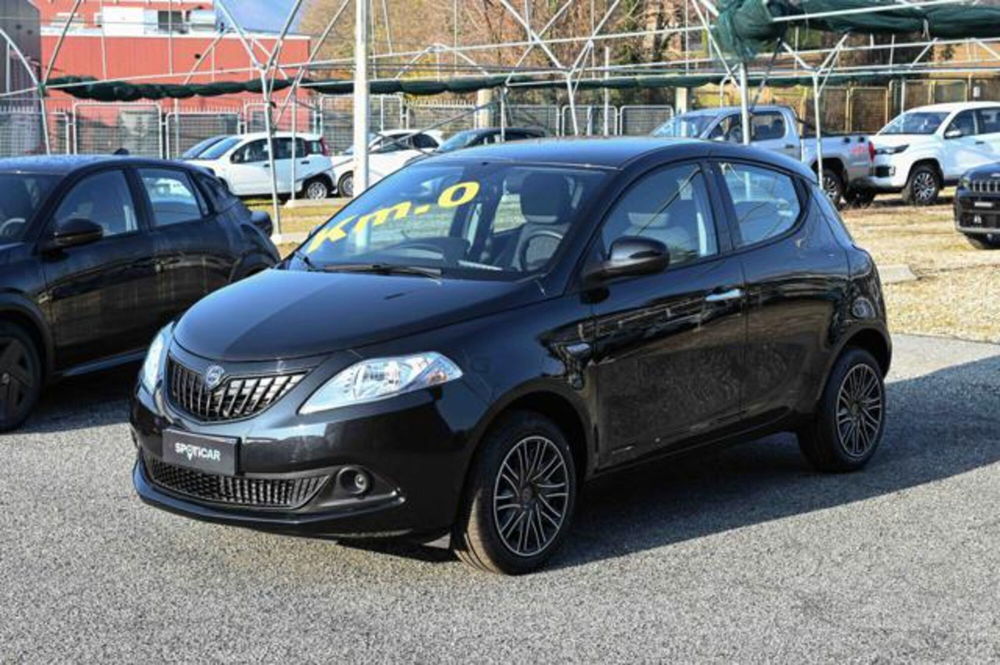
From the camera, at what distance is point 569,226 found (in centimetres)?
623

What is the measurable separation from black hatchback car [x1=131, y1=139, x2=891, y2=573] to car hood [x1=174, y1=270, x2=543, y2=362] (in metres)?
0.01

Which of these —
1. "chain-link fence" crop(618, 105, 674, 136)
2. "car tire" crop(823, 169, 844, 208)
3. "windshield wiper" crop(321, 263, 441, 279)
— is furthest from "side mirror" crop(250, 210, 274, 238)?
"chain-link fence" crop(618, 105, 674, 136)

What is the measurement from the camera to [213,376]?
18.3ft

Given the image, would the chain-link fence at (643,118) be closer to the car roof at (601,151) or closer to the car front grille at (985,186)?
the car front grille at (985,186)

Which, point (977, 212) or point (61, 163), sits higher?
point (61, 163)

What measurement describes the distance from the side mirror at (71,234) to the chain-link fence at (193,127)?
1127 inches

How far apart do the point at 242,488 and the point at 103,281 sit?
13.9 feet

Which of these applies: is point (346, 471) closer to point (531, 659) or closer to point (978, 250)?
point (531, 659)

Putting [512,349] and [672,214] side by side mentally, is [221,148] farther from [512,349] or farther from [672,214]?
[512,349]

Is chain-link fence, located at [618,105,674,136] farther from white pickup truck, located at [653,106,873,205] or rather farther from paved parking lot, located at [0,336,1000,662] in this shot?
paved parking lot, located at [0,336,1000,662]

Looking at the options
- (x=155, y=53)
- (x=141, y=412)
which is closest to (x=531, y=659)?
(x=141, y=412)

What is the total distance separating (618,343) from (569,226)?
21.7 inches

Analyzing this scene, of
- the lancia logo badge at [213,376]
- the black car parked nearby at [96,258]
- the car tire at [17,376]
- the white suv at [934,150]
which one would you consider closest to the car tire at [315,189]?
the white suv at [934,150]

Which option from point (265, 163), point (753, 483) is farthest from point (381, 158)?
point (753, 483)
